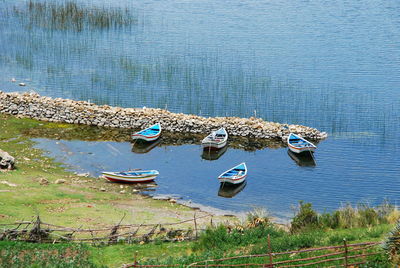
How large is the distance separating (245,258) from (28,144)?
21313 mm

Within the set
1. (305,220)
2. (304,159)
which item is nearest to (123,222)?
(305,220)

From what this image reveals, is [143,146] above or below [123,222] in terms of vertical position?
above

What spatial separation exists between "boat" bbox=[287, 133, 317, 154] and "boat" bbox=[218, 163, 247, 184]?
418 cm

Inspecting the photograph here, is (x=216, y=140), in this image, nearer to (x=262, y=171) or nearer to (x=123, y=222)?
(x=262, y=171)

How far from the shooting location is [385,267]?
1486cm

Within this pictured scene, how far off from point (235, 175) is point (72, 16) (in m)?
33.3

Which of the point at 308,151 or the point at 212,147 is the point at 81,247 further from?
the point at 308,151

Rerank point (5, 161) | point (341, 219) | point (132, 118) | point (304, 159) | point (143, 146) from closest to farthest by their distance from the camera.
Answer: point (341, 219) < point (5, 161) < point (304, 159) < point (143, 146) < point (132, 118)

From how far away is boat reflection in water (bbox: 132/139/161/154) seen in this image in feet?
115

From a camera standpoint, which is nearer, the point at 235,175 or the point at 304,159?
the point at 235,175

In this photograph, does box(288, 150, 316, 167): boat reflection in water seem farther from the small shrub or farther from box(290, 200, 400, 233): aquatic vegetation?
the small shrub

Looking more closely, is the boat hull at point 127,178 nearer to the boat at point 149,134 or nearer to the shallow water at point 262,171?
the shallow water at point 262,171

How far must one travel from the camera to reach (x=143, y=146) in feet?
117

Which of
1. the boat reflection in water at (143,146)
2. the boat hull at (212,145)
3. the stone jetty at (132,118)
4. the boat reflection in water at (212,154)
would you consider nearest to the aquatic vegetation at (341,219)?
the boat reflection in water at (212,154)
